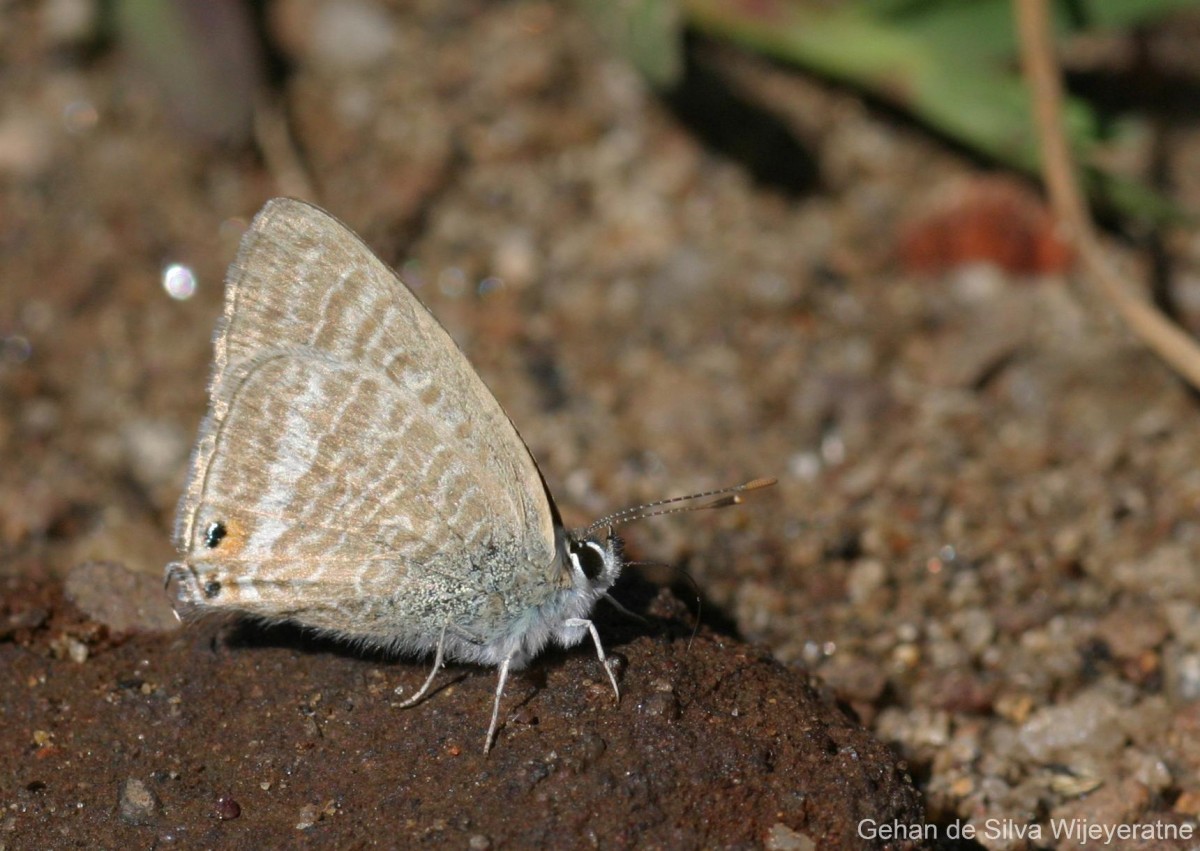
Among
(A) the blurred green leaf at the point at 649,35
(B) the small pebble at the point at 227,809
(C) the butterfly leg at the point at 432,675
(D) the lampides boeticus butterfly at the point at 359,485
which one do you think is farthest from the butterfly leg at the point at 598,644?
(A) the blurred green leaf at the point at 649,35

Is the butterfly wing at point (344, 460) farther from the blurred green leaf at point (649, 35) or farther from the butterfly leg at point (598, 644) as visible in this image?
the blurred green leaf at point (649, 35)

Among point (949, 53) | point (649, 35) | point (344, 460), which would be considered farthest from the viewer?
point (949, 53)

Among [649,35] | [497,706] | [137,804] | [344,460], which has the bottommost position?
[137,804]

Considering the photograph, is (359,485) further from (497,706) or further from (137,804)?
(137,804)

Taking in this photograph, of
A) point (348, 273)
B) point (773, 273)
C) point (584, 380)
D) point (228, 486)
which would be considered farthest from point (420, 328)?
point (773, 273)

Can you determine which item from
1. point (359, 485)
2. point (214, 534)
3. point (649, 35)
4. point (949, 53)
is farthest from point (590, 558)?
point (949, 53)

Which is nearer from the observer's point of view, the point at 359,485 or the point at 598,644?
the point at 598,644
